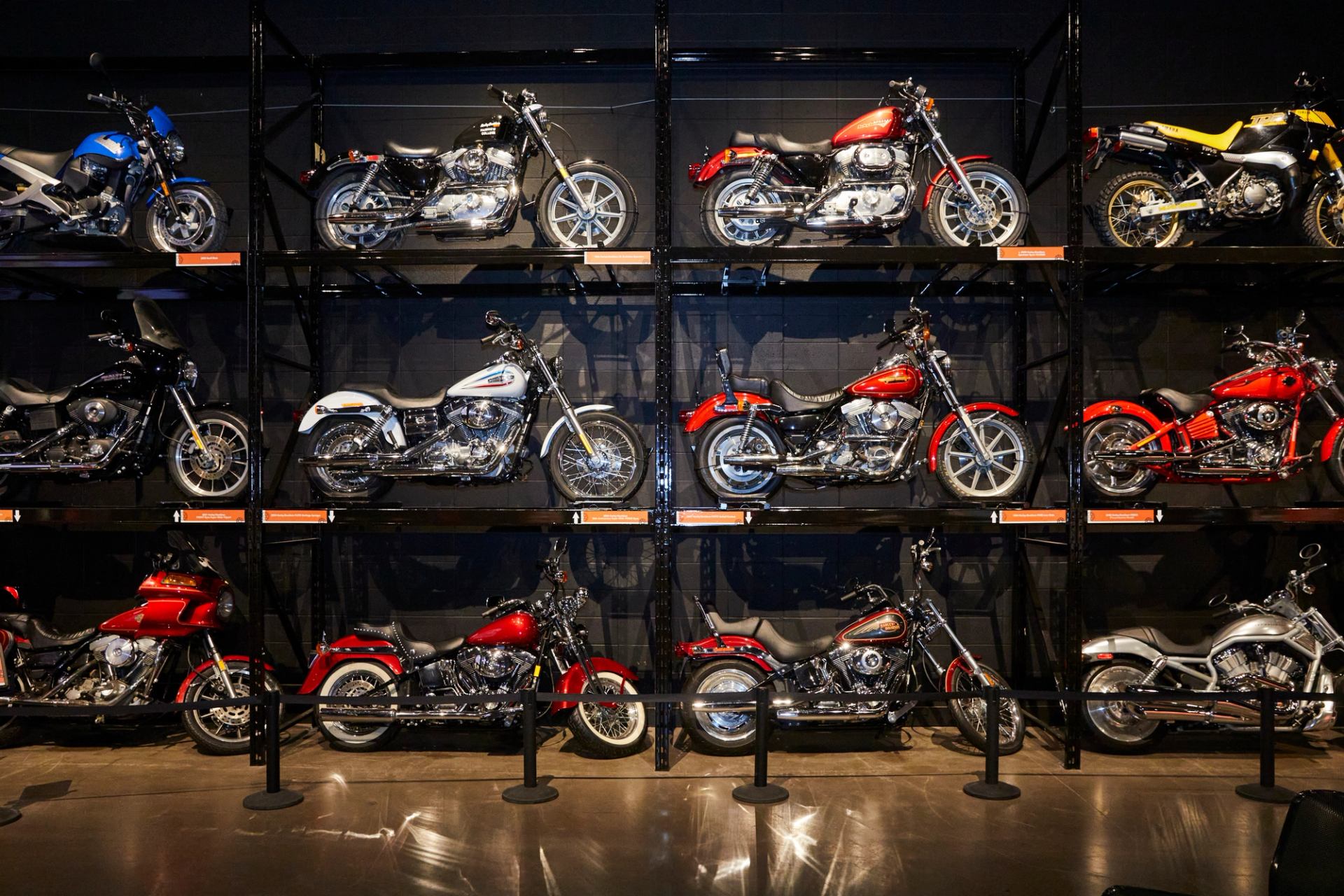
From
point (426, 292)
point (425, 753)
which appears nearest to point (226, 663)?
point (425, 753)

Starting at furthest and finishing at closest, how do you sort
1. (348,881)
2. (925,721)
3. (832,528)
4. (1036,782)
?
(925,721) < (832,528) < (1036,782) < (348,881)

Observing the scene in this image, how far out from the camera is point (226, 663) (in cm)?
545

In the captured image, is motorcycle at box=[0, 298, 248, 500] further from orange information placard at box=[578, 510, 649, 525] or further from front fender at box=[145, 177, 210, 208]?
orange information placard at box=[578, 510, 649, 525]

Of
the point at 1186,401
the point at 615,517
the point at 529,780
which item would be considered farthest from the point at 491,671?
the point at 1186,401

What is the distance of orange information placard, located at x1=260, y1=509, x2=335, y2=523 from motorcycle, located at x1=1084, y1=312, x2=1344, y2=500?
→ 478 centimetres

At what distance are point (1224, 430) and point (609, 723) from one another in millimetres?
4345

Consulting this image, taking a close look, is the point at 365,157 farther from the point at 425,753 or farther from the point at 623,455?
the point at 425,753

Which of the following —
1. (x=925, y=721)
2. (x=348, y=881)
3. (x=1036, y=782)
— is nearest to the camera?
(x=348, y=881)

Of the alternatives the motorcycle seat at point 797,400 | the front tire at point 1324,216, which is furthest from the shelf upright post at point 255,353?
the front tire at point 1324,216

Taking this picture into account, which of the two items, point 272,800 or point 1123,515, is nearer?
point 272,800

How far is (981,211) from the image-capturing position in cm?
548

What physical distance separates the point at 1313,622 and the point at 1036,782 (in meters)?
2.15

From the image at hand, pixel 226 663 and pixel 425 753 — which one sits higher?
pixel 226 663

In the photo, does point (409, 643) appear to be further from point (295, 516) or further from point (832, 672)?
point (832, 672)
